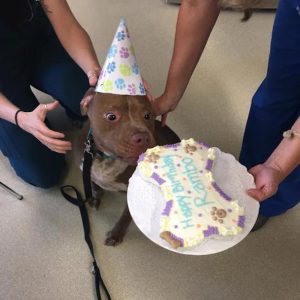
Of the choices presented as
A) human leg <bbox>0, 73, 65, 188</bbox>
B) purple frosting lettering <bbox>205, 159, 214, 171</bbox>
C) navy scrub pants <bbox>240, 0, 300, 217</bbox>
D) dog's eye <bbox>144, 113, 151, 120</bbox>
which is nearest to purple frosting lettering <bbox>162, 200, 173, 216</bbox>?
purple frosting lettering <bbox>205, 159, 214, 171</bbox>

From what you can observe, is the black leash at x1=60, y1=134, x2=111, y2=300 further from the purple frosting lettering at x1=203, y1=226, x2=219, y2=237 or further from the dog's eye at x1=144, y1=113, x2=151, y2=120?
the purple frosting lettering at x1=203, y1=226, x2=219, y2=237

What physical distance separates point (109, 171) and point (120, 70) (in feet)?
1.32

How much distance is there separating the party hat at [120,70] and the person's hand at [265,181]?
383 millimetres

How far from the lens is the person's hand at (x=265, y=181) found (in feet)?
3.06

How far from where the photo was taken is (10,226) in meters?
1.51

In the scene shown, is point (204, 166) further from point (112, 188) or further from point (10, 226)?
point (10, 226)

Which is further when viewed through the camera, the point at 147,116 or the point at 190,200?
the point at 147,116

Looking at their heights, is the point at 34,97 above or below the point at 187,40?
below

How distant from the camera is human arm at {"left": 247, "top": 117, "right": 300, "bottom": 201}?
955 mm

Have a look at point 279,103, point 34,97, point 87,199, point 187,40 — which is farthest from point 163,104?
point 34,97

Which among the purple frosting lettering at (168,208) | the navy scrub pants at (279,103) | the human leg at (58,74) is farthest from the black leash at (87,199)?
the navy scrub pants at (279,103)

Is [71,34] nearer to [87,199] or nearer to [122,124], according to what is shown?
[122,124]

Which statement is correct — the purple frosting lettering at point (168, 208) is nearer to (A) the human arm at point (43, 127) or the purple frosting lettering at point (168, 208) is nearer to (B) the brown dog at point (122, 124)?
(B) the brown dog at point (122, 124)

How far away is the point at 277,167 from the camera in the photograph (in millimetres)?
999
